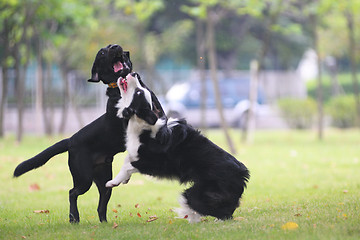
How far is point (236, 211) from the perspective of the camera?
5969 mm

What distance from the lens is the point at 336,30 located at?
96.9ft

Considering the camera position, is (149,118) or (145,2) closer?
(149,118)

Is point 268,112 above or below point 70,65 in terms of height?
below

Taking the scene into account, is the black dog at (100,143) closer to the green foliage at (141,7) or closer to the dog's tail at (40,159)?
the dog's tail at (40,159)

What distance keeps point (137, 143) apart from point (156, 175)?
366 millimetres

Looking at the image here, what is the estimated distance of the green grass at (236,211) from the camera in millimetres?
4691

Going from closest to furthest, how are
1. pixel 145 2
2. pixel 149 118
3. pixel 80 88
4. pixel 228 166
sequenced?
pixel 149 118 → pixel 228 166 → pixel 145 2 → pixel 80 88

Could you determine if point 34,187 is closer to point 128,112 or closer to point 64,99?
point 128,112

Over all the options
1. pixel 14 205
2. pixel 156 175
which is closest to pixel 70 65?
pixel 14 205

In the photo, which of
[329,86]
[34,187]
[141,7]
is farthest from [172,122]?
[329,86]

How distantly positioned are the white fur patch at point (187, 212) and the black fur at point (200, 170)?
5 centimetres

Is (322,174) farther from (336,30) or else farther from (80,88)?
(336,30)

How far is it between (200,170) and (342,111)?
20.9 meters

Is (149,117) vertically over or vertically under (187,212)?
over
